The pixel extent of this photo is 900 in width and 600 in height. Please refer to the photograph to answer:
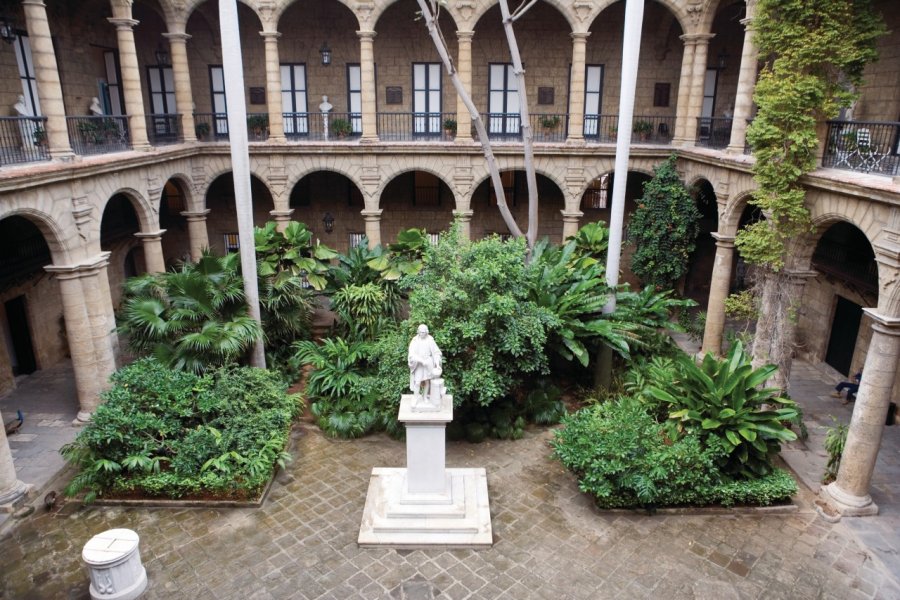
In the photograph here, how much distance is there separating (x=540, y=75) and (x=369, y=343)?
11.3 metres

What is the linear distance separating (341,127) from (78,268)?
9.16 meters

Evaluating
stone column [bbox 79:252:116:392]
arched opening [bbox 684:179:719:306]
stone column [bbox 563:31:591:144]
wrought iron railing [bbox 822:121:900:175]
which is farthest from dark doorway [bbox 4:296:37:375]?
arched opening [bbox 684:179:719:306]

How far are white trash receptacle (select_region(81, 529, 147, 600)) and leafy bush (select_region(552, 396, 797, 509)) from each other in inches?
244

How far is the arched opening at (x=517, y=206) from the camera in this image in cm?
2092

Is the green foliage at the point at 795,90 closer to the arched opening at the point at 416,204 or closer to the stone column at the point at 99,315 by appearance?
the arched opening at the point at 416,204

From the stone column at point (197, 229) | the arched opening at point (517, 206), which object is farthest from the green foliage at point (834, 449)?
the stone column at point (197, 229)

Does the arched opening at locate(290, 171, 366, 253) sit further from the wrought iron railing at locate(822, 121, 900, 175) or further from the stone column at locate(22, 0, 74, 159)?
the wrought iron railing at locate(822, 121, 900, 175)

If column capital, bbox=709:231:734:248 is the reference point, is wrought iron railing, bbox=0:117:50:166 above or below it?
above

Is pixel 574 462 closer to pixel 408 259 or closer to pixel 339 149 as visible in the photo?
pixel 408 259

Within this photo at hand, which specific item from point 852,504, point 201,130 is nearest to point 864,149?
point 852,504

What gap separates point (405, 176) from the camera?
21.1 metres

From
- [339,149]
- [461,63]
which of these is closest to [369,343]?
[339,149]

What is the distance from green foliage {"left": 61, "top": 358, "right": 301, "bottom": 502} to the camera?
9883mm

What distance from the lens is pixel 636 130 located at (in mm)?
19406
